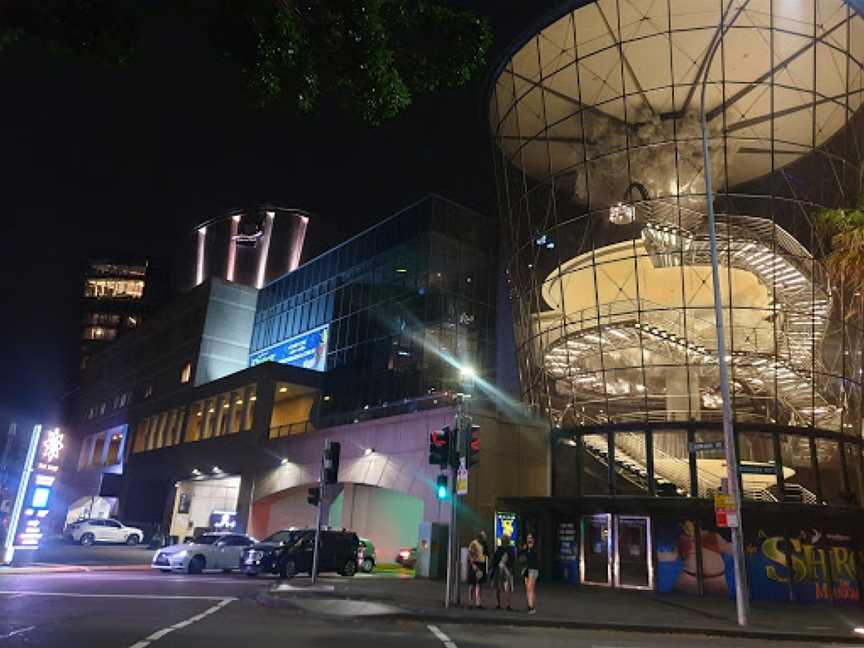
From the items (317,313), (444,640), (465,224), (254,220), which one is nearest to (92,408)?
(254,220)

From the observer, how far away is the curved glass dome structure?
27734mm

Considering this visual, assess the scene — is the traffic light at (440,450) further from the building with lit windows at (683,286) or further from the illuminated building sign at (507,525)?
the illuminated building sign at (507,525)

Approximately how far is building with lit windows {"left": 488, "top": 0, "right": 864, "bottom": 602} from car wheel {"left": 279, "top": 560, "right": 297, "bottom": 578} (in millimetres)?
8791

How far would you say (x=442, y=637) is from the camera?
1162cm

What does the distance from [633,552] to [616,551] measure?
0.58 meters

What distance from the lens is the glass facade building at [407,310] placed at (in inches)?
1699

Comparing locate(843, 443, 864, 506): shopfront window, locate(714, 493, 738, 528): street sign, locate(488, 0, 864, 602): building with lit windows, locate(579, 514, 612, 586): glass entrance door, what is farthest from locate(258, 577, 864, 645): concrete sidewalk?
locate(843, 443, 864, 506): shopfront window

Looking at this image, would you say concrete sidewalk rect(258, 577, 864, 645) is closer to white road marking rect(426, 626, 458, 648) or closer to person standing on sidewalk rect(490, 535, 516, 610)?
person standing on sidewalk rect(490, 535, 516, 610)

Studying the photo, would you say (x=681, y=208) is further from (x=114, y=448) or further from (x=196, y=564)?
(x=114, y=448)

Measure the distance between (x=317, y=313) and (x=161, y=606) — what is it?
40.5 metres

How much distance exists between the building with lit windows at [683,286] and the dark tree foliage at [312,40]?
18653mm

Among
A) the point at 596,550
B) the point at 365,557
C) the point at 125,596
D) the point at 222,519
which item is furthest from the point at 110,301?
the point at 125,596

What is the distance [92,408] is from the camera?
8144 centimetres

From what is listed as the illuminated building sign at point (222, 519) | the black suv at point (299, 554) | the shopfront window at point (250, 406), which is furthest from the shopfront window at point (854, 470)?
the illuminated building sign at point (222, 519)
